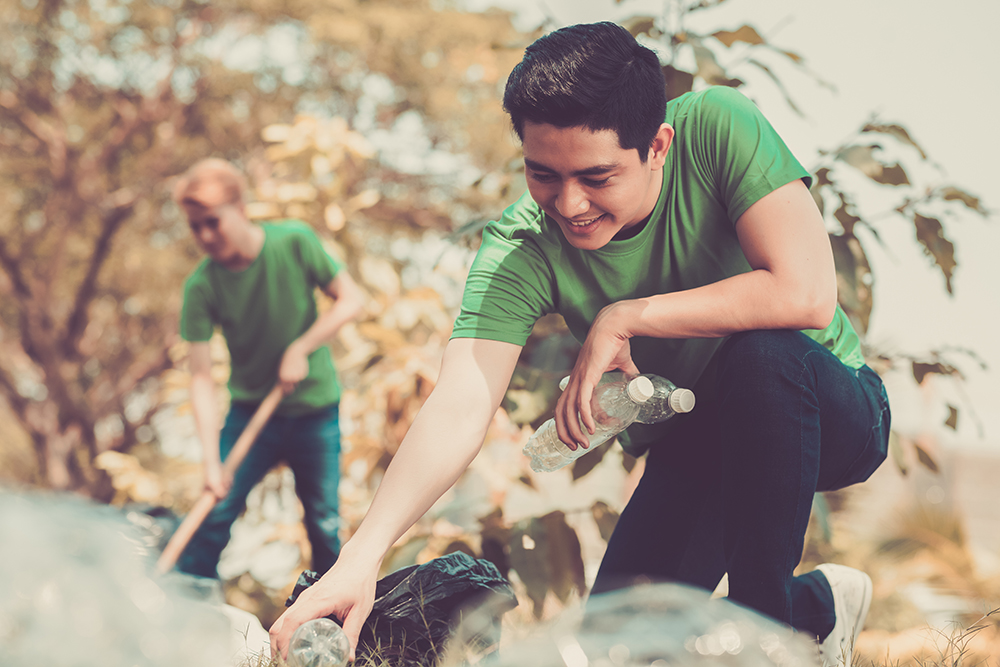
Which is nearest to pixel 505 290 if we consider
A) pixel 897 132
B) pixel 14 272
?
pixel 897 132

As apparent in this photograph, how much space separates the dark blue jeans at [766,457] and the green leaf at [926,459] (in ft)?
2.89

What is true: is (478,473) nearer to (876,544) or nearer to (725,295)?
(725,295)

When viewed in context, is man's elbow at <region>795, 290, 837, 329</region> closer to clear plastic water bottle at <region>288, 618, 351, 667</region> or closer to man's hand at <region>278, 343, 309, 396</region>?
clear plastic water bottle at <region>288, 618, 351, 667</region>

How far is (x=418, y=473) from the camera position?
1353 mm

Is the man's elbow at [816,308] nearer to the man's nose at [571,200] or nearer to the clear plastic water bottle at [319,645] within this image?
the man's nose at [571,200]

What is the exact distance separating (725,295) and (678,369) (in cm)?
31

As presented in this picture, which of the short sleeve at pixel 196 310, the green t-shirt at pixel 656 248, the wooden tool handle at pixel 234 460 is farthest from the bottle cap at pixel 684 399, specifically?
the short sleeve at pixel 196 310

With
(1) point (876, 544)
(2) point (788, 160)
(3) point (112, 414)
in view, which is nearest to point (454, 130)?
(3) point (112, 414)

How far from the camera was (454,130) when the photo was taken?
32.0 feet

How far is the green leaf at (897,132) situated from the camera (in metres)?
2.10

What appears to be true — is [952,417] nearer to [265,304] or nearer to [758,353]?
[758,353]

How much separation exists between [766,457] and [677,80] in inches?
50.1

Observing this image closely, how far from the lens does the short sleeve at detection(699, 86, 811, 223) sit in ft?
4.47

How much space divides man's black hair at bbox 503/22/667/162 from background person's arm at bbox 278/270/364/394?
1.84 metres
